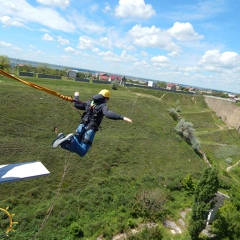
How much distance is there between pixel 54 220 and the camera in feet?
63.2

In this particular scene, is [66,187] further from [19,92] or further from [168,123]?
[168,123]

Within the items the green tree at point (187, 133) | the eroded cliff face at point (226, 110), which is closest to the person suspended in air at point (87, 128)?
the green tree at point (187, 133)

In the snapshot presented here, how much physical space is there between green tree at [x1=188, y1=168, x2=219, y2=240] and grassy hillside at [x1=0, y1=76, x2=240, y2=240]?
2.25 m

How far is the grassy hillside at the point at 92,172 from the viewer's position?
65.3ft

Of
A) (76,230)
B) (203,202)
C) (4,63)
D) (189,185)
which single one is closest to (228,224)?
(203,202)

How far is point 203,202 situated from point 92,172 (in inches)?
485

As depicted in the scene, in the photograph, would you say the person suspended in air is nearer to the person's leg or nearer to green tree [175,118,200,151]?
the person's leg

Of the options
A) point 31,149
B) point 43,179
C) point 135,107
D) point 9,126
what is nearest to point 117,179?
point 43,179

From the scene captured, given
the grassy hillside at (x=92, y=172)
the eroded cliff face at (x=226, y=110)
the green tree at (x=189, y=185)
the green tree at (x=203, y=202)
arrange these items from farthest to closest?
the eroded cliff face at (x=226, y=110) < the green tree at (x=189, y=185) < the green tree at (x=203, y=202) < the grassy hillside at (x=92, y=172)

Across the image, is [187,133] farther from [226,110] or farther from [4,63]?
[4,63]

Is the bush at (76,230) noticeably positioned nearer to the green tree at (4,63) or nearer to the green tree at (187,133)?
the green tree at (187,133)

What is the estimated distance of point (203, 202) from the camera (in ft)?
68.8

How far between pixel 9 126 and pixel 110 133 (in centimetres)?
1477

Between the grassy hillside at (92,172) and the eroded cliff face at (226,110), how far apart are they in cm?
3218
